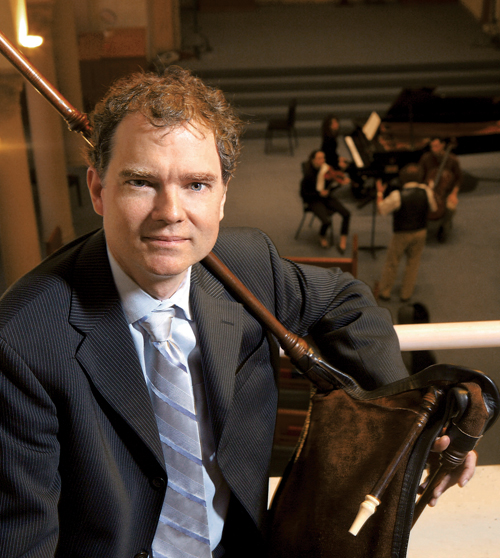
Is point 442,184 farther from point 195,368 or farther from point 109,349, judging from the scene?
point 109,349

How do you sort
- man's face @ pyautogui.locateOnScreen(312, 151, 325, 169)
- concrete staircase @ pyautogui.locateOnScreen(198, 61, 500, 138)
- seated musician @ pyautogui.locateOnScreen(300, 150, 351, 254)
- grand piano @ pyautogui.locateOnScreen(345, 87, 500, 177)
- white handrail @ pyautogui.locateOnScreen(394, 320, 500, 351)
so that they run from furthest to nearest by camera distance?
concrete staircase @ pyautogui.locateOnScreen(198, 61, 500, 138), grand piano @ pyautogui.locateOnScreen(345, 87, 500, 177), seated musician @ pyautogui.locateOnScreen(300, 150, 351, 254), man's face @ pyautogui.locateOnScreen(312, 151, 325, 169), white handrail @ pyautogui.locateOnScreen(394, 320, 500, 351)

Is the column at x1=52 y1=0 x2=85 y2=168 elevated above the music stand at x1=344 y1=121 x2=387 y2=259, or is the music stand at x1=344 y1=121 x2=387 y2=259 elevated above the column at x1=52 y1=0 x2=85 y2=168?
the column at x1=52 y1=0 x2=85 y2=168

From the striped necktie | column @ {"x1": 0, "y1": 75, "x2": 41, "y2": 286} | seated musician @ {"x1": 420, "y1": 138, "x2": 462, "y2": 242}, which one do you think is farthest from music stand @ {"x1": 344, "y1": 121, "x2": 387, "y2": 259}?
the striped necktie

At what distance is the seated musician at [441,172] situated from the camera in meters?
8.27

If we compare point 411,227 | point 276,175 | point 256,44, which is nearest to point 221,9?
point 256,44

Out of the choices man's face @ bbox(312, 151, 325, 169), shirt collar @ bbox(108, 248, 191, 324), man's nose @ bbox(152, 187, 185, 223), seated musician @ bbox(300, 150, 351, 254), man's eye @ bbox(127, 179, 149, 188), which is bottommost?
seated musician @ bbox(300, 150, 351, 254)

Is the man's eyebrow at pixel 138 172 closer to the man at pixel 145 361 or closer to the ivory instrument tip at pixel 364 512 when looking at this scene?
the man at pixel 145 361

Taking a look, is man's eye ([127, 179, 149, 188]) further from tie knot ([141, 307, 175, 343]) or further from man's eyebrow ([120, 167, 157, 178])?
tie knot ([141, 307, 175, 343])

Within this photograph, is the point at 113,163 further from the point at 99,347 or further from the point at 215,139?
the point at 99,347

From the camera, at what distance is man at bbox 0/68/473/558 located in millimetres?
1054

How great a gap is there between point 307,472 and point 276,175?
9.57 metres

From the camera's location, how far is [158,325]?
3.98 feet

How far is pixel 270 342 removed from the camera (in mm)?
1419

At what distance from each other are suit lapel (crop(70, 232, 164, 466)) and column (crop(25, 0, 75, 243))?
775 cm
